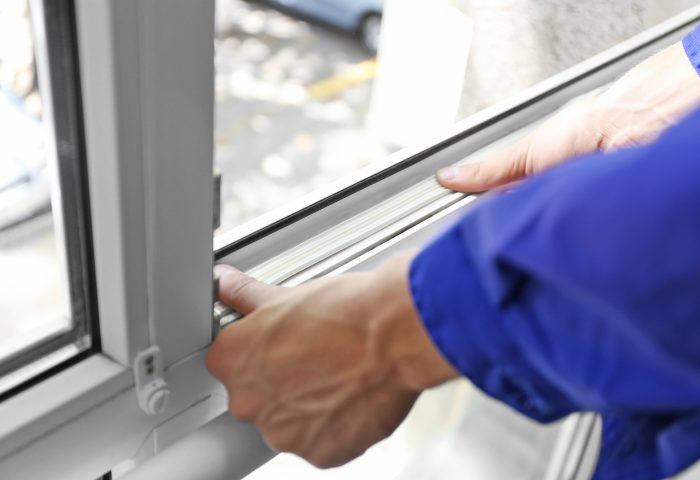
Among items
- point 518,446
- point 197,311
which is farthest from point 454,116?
point 197,311

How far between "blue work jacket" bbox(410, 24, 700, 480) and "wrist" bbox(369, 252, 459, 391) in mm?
27

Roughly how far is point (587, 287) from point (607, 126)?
2.18 feet

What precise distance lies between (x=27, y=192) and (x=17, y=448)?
21 cm

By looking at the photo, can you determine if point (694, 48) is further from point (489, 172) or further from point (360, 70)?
point (360, 70)

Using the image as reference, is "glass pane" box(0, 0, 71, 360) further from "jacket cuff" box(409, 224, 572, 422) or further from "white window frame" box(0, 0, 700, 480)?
"jacket cuff" box(409, 224, 572, 422)

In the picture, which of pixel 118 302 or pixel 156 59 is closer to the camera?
pixel 156 59

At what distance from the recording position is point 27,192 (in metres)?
0.62

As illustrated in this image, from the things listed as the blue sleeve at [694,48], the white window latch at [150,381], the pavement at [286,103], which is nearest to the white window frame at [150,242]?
the white window latch at [150,381]

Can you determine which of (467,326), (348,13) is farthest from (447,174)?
(348,13)

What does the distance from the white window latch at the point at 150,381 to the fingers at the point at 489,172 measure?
0.49 meters

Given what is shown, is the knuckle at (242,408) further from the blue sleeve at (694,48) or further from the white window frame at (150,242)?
the blue sleeve at (694,48)

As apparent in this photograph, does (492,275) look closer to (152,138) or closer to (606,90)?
(152,138)

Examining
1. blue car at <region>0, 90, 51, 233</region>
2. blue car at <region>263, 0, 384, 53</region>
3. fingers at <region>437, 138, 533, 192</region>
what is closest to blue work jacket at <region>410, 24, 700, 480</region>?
blue car at <region>0, 90, 51, 233</region>

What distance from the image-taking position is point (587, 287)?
44cm
